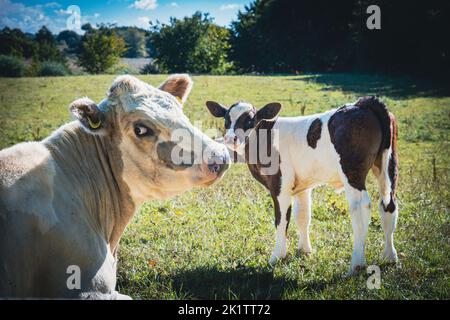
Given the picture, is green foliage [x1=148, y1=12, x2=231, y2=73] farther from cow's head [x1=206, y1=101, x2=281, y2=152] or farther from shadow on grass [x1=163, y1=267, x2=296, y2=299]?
shadow on grass [x1=163, y1=267, x2=296, y2=299]

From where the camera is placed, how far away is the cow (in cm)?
278

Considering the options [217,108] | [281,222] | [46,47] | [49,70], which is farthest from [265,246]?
[46,47]

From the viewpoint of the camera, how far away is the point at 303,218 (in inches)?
236

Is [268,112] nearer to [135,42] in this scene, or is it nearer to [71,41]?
[71,41]

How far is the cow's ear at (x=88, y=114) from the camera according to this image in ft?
10.2

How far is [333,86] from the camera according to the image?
22406mm

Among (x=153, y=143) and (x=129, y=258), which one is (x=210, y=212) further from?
(x=153, y=143)

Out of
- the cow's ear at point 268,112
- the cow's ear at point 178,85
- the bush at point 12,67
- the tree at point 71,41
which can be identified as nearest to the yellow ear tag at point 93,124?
the cow's ear at point 178,85

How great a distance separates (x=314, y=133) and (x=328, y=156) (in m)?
0.40

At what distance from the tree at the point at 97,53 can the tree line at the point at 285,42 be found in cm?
11

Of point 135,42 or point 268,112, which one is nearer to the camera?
point 268,112
